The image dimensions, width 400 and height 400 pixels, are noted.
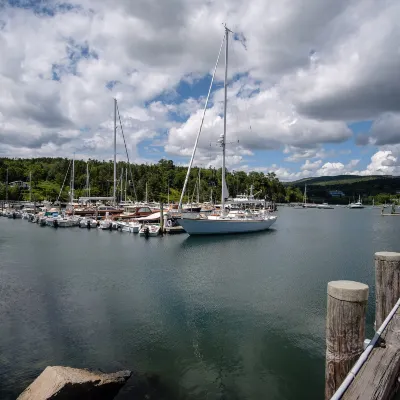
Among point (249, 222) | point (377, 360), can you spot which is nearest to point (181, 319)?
point (377, 360)

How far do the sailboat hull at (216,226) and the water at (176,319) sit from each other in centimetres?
1141

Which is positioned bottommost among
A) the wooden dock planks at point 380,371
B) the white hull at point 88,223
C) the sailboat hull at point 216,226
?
the white hull at point 88,223

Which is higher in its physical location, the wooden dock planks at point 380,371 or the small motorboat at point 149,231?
the wooden dock planks at point 380,371

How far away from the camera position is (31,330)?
575 inches

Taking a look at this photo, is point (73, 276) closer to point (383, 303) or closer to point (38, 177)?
point (383, 303)

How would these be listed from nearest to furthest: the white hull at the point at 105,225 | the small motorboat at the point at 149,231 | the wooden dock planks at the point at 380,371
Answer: the wooden dock planks at the point at 380,371
the small motorboat at the point at 149,231
the white hull at the point at 105,225

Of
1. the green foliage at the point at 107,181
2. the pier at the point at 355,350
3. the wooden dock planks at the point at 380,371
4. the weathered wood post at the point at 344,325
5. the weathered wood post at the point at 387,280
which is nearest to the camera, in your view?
the wooden dock planks at the point at 380,371

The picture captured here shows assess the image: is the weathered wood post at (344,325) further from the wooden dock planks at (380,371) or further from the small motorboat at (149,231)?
the small motorboat at (149,231)

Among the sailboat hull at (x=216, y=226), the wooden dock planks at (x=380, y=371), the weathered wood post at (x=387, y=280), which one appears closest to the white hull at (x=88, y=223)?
the sailboat hull at (x=216, y=226)

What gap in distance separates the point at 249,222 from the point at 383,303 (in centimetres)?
4395

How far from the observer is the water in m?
11.0

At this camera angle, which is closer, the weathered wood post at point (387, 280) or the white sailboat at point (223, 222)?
the weathered wood post at point (387, 280)

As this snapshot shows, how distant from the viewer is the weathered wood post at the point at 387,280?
7359mm

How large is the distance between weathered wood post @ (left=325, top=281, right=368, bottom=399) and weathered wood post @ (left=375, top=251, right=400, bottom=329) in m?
2.41
